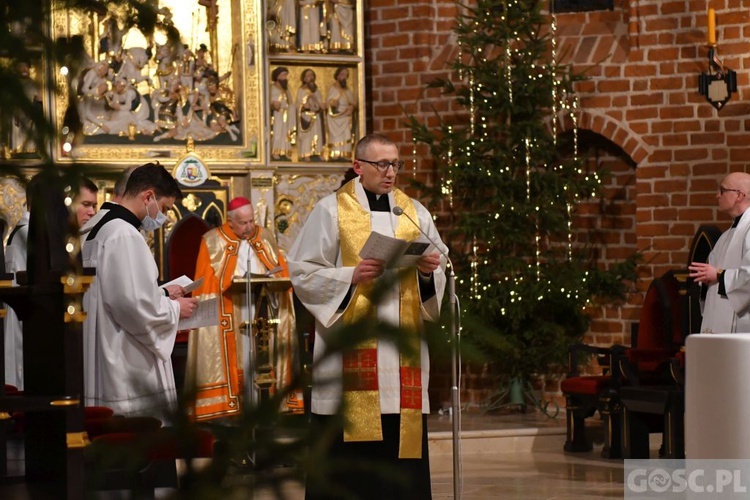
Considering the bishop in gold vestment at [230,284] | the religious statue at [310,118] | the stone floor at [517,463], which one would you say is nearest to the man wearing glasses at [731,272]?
the stone floor at [517,463]

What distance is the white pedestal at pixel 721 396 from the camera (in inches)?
191

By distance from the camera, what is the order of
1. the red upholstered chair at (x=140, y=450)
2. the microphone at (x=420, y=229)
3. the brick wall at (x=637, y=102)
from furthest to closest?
the brick wall at (x=637, y=102)
the microphone at (x=420, y=229)
the red upholstered chair at (x=140, y=450)

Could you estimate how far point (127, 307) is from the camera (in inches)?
211

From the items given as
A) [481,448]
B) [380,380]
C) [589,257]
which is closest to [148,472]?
[380,380]

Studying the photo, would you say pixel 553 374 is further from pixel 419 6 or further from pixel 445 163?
pixel 419 6

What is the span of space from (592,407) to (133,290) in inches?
185

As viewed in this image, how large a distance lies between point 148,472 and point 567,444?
24.7ft

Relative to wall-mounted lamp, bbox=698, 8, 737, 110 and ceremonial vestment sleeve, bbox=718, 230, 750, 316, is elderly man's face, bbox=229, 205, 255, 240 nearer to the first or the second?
ceremonial vestment sleeve, bbox=718, 230, 750, 316

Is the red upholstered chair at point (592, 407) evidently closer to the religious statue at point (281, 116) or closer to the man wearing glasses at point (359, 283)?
the religious statue at point (281, 116)

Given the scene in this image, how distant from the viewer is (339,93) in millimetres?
10805

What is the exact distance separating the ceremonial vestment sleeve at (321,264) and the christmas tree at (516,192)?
450 centimetres

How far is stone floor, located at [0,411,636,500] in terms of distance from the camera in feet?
24.7

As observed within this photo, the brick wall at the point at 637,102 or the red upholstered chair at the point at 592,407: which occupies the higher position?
the brick wall at the point at 637,102

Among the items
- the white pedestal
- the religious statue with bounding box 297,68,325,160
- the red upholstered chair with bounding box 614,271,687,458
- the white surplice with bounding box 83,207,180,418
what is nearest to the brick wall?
the religious statue with bounding box 297,68,325,160
